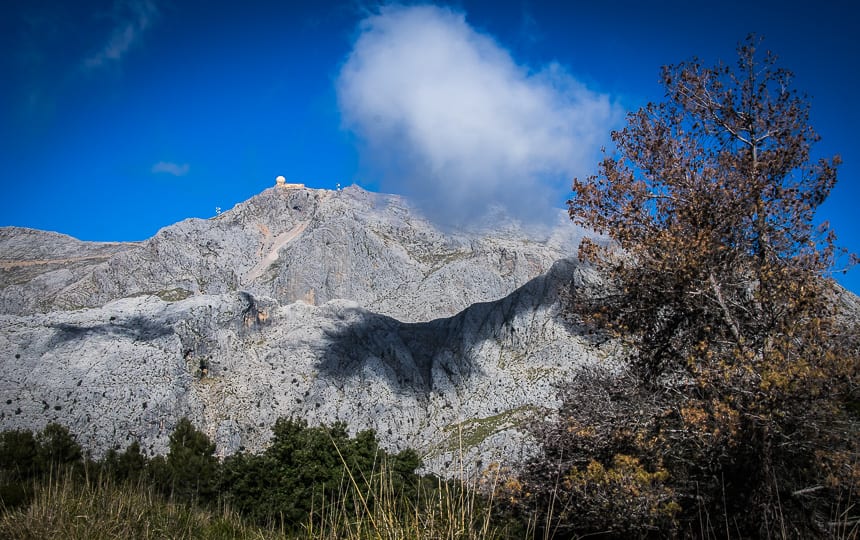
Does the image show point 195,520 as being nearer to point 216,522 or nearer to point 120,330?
point 216,522

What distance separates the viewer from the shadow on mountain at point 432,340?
461ft

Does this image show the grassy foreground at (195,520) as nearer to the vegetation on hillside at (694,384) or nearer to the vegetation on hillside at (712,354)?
the vegetation on hillside at (694,384)

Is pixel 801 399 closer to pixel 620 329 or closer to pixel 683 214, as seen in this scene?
pixel 620 329

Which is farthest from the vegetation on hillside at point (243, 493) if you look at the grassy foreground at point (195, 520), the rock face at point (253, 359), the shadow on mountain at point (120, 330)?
the shadow on mountain at point (120, 330)

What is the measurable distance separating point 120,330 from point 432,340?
79358 millimetres

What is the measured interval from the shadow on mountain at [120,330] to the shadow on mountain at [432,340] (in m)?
39.1

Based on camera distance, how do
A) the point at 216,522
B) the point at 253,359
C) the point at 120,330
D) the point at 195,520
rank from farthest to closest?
the point at 253,359, the point at 120,330, the point at 216,522, the point at 195,520

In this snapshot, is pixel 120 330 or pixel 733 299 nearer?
pixel 733 299

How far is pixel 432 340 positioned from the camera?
159m

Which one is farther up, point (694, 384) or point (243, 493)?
point (694, 384)

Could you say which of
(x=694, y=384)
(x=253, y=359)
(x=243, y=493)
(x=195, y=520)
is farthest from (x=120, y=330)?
(x=694, y=384)

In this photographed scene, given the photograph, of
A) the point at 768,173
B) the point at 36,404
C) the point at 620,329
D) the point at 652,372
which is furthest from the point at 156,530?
the point at 36,404

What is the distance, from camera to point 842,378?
408 inches

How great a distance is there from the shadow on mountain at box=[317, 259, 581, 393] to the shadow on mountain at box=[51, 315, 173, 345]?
3907 cm
